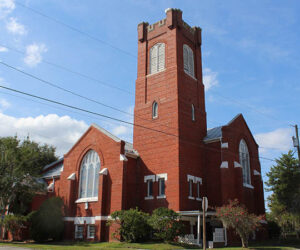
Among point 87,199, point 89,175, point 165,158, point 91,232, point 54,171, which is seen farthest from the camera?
point 54,171

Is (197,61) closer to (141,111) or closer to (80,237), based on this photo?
(141,111)

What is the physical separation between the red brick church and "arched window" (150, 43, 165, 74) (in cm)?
11

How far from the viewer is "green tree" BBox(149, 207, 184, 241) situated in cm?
2248

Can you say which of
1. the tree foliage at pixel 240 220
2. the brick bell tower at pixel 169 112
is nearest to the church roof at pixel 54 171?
the brick bell tower at pixel 169 112

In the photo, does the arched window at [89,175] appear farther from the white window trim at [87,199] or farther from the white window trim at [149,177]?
the white window trim at [149,177]

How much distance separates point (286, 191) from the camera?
33844mm

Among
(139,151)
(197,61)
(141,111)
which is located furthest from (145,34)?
(139,151)

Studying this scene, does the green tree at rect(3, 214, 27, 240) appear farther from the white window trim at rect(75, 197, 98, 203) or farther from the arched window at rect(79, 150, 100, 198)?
the arched window at rect(79, 150, 100, 198)

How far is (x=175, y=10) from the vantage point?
106 feet

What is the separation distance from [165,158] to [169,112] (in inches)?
170

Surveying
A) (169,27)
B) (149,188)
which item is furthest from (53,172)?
(169,27)

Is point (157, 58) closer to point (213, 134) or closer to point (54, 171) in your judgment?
point (213, 134)

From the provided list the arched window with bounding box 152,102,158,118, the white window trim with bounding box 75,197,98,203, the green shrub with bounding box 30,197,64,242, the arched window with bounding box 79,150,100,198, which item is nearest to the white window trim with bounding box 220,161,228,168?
the arched window with bounding box 152,102,158,118

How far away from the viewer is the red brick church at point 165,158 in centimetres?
2688
